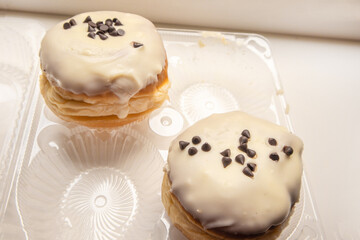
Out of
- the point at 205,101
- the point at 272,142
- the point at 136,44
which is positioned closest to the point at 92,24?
the point at 136,44

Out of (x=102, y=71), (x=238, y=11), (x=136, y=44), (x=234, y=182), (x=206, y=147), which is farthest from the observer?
(x=238, y=11)

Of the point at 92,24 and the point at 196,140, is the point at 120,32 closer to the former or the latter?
the point at 92,24

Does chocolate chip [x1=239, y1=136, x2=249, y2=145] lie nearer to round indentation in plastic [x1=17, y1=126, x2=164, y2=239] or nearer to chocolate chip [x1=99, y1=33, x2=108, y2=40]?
round indentation in plastic [x1=17, y1=126, x2=164, y2=239]

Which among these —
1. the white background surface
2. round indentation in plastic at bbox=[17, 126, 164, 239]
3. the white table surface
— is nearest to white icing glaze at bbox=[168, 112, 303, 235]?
round indentation in plastic at bbox=[17, 126, 164, 239]

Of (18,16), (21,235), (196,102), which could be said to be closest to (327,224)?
(196,102)

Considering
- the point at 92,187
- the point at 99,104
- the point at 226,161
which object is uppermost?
the point at 226,161

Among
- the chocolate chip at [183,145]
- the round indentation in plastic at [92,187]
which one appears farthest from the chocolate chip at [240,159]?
the round indentation in plastic at [92,187]
